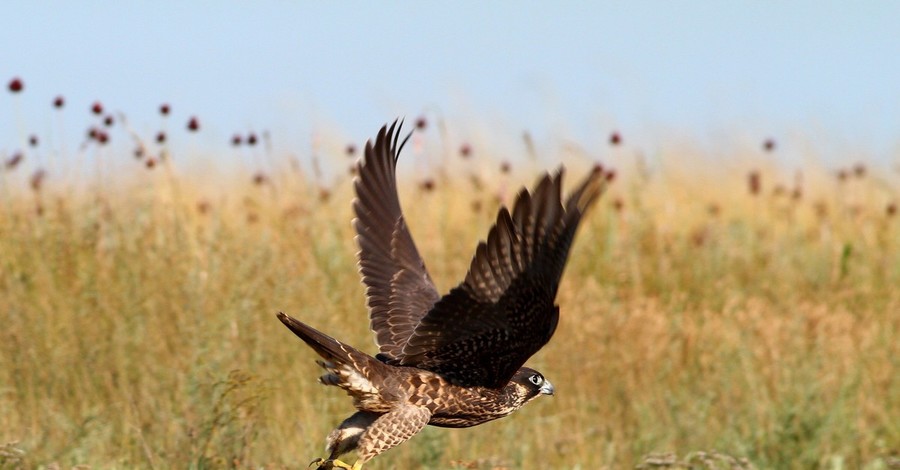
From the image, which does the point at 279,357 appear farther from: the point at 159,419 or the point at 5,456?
the point at 5,456

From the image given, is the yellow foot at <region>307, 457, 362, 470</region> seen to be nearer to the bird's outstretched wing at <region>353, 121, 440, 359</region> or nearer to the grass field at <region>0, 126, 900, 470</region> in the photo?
the grass field at <region>0, 126, 900, 470</region>

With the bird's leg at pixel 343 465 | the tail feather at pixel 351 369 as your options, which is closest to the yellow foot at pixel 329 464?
the bird's leg at pixel 343 465

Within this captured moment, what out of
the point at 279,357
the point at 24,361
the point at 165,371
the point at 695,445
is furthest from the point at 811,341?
the point at 24,361

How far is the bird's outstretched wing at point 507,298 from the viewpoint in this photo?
178 inches

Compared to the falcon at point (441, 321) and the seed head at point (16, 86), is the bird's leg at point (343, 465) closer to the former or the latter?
the falcon at point (441, 321)

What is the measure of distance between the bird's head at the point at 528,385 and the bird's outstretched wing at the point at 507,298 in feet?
0.61

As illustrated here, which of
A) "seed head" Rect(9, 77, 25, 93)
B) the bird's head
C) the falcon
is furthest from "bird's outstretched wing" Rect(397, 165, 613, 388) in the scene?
"seed head" Rect(9, 77, 25, 93)

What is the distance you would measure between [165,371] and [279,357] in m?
0.64

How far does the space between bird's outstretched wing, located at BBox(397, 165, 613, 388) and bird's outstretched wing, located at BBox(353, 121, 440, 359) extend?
39 centimetres

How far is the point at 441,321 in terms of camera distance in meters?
5.23

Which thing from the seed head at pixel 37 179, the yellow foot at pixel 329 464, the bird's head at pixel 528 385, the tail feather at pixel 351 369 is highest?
the seed head at pixel 37 179

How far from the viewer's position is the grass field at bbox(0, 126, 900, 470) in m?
6.10

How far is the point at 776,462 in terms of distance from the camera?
673 cm

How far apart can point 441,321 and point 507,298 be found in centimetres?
39
